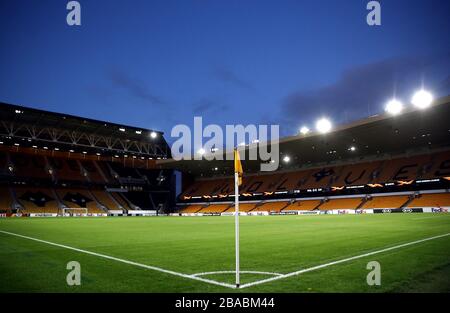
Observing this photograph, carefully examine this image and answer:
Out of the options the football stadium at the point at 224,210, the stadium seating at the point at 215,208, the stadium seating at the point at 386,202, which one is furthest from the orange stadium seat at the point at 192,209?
the stadium seating at the point at 386,202

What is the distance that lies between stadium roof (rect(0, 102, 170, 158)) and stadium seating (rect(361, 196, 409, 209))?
41757 millimetres

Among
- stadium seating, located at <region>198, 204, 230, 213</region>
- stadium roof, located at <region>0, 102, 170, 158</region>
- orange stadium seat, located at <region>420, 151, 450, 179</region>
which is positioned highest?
stadium roof, located at <region>0, 102, 170, 158</region>

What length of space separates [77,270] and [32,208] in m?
58.9

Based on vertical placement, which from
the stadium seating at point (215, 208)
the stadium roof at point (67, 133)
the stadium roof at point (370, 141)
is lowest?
the stadium seating at point (215, 208)

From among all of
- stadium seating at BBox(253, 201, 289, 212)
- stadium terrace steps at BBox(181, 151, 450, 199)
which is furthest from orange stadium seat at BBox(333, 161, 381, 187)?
stadium seating at BBox(253, 201, 289, 212)

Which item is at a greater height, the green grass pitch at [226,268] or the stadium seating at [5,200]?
the stadium seating at [5,200]

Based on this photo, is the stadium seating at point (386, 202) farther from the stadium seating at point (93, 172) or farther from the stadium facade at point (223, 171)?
the stadium seating at point (93, 172)

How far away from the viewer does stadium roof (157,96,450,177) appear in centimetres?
4072

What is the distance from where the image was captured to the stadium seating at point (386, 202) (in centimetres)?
4953

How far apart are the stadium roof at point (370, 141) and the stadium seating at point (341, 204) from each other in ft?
27.8

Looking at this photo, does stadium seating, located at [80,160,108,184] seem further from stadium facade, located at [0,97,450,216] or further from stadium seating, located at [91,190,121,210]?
stadium seating, located at [91,190,121,210]

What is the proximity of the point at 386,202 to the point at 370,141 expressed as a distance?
9.36 m
